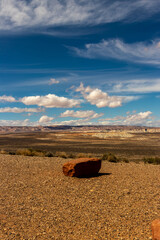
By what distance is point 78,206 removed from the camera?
905cm

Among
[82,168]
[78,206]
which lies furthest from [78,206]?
[82,168]

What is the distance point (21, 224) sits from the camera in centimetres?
740

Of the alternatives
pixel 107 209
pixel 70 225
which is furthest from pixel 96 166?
pixel 70 225

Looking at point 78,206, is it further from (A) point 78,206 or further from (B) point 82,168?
(B) point 82,168

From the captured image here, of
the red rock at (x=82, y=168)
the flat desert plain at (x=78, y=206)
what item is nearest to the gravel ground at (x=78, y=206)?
the flat desert plain at (x=78, y=206)

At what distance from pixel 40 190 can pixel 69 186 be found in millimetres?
1679

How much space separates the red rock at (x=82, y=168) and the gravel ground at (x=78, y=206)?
425 mm

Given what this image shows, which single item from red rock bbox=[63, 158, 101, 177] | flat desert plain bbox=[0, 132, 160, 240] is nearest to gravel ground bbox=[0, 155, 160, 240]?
flat desert plain bbox=[0, 132, 160, 240]

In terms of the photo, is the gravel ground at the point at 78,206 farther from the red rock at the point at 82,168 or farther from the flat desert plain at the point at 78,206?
the red rock at the point at 82,168

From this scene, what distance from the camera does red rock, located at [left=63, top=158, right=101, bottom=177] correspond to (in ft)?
44.6

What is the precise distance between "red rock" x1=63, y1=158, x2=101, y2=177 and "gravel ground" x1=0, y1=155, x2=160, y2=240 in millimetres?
425

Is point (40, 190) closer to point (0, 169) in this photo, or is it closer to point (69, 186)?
point (69, 186)

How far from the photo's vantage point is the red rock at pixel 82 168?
13586mm

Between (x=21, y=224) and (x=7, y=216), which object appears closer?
(x=21, y=224)
